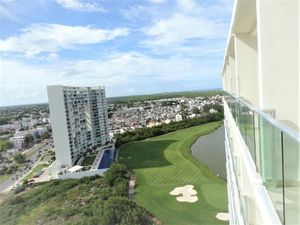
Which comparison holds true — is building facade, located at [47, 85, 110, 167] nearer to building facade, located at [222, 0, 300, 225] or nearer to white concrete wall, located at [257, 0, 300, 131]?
building facade, located at [222, 0, 300, 225]

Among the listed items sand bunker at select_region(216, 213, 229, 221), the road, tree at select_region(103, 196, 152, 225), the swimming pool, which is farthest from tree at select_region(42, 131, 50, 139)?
sand bunker at select_region(216, 213, 229, 221)

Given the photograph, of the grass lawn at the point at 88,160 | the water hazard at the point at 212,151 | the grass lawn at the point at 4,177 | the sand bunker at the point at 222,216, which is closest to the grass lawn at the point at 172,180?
the sand bunker at the point at 222,216

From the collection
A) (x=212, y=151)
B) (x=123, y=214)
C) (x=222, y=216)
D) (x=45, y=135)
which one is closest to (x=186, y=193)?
(x=222, y=216)

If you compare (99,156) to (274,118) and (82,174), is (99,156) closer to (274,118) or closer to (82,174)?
(82,174)

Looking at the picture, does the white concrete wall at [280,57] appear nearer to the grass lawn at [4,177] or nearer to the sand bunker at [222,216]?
the sand bunker at [222,216]

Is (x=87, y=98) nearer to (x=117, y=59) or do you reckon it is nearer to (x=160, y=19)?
(x=117, y=59)
